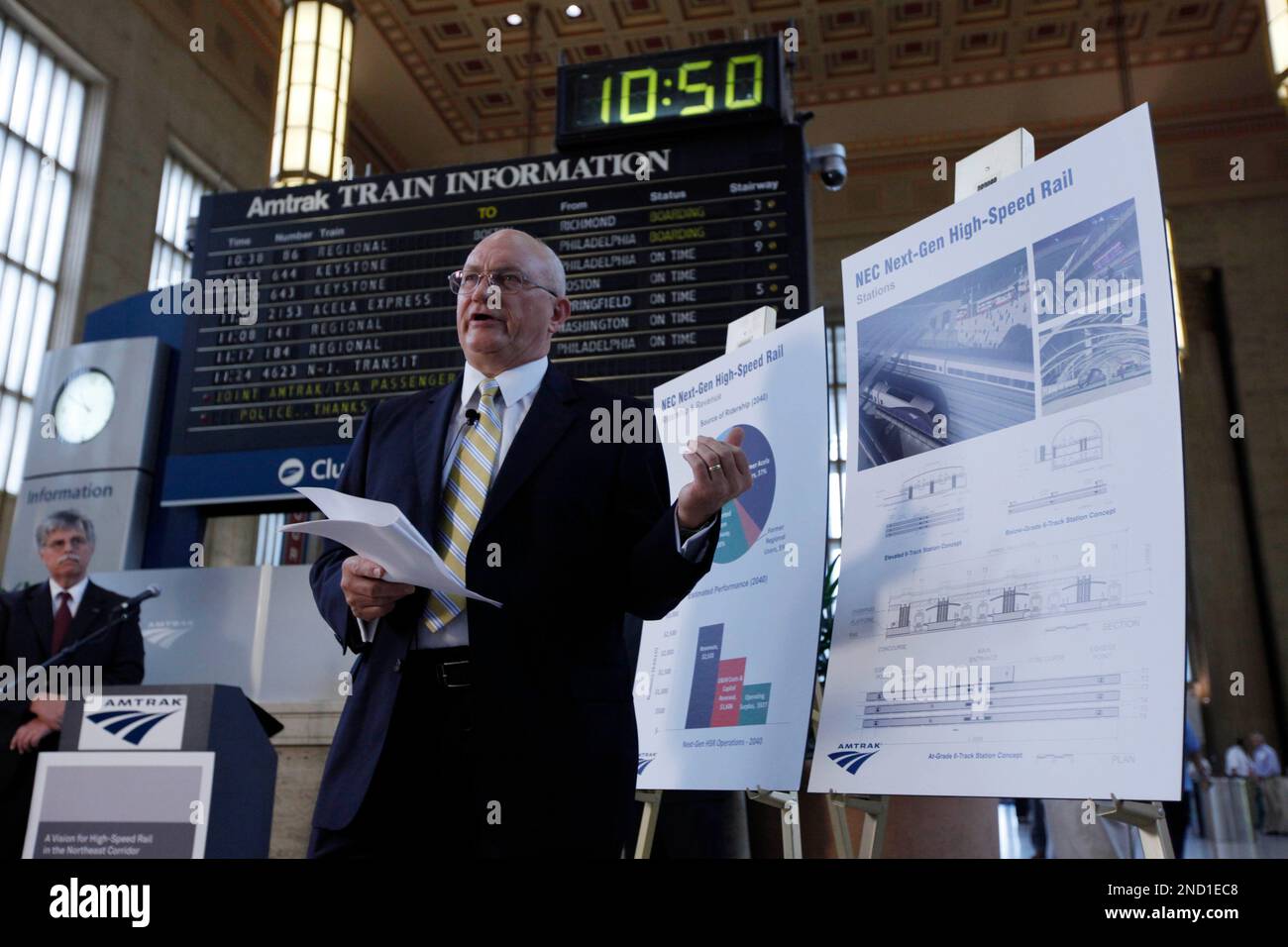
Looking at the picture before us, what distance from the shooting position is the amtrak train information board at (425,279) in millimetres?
4840

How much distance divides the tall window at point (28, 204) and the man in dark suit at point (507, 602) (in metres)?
9.52

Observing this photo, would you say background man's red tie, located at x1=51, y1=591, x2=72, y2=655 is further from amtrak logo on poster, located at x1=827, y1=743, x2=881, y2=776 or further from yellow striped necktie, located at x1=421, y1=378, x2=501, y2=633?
Answer: amtrak logo on poster, located at x1=827, y1=743, x2=881, y2=776

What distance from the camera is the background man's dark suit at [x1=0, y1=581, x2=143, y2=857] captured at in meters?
4.42

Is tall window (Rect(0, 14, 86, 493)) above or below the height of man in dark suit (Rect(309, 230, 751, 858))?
above

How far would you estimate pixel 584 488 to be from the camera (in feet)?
6.49

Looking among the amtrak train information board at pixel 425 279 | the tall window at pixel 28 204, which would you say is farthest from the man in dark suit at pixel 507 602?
the tall window at pixel 28 204

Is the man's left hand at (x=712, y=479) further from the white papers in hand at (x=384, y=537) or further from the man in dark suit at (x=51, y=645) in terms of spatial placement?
the man in dark suit at (x=51, y=645)

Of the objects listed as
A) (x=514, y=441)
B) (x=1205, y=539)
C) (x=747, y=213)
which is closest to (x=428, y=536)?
(x=514, y=441)

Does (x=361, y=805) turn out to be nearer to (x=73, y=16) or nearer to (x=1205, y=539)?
(x=73, y=16)

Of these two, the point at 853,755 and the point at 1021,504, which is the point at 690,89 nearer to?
the point at 1021,504

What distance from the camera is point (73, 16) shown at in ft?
34.6

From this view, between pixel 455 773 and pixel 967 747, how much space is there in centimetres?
92

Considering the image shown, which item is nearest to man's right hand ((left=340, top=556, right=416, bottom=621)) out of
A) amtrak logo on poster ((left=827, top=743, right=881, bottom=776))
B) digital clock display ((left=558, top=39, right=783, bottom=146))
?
amtrak logo on poster ((left=827, top=743, right=881, bottom=776))

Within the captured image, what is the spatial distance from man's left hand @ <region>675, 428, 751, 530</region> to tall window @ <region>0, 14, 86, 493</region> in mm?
9943
